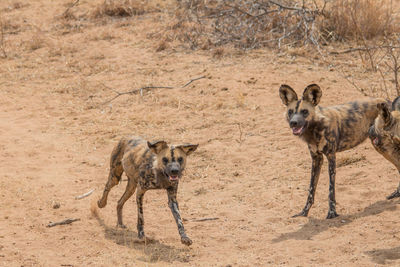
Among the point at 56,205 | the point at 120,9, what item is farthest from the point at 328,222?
the point at 120,9

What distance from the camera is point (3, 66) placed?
12367 mm

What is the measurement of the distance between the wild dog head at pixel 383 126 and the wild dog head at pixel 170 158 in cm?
164

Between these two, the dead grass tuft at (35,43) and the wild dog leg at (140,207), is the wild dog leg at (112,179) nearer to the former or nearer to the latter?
the wild dog leg at (140,207)

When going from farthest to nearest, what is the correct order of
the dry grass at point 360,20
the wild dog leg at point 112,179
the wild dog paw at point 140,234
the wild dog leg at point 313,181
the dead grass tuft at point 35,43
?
the dead grass tuft at point 35,43 < the dry grass at point 360,20 < the wild dog leg at point 112,179 < the wild dog leg at point 313,181 < the wild dog paw at point 140,234

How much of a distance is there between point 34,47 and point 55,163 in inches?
216

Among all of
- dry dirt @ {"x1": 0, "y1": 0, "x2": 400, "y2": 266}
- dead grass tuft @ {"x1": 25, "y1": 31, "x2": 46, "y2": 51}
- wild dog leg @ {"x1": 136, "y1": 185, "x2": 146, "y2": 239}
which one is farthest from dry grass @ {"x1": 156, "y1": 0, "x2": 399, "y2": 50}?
wild dog leg @ {"x1": 136, "y1": 185, "x2": 146, "y2": 239}

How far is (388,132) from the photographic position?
5688mm

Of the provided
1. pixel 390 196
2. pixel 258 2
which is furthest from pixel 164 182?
pixel 258 2

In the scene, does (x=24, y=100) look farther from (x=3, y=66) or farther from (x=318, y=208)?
(x=318, y=208)

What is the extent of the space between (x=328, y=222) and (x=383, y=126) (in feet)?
3.44

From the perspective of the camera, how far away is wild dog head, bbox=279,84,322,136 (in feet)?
19.5

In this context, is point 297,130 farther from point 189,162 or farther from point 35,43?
point 35,43

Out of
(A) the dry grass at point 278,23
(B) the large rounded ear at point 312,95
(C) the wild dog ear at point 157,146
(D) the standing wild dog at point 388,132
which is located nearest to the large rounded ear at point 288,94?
(B) the large rounded ear at point 312,95

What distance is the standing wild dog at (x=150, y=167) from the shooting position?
556 cm
